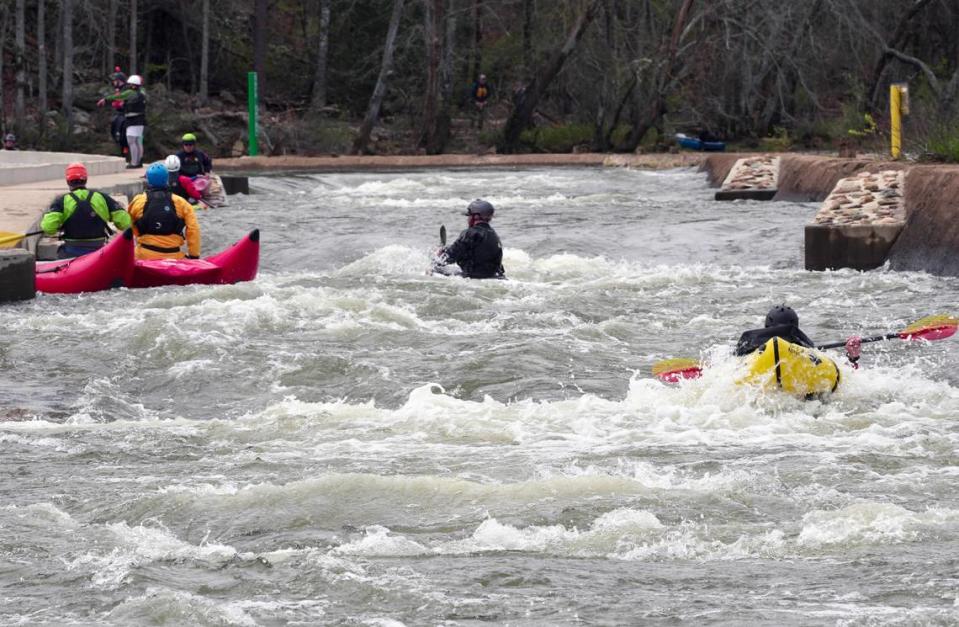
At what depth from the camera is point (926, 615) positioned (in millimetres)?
5816

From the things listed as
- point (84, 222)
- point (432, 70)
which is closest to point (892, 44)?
point (432, 70)

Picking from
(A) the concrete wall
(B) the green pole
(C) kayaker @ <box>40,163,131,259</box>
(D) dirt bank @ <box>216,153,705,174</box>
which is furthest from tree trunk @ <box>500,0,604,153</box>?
(A) the concrete wall

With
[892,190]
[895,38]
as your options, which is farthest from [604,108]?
[892,190]

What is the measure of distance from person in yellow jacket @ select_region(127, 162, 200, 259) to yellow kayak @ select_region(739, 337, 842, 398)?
7.11 m

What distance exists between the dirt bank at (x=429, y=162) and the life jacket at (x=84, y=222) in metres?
15.8

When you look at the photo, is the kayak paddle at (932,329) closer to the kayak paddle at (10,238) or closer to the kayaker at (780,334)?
the kayaker at (780,334)

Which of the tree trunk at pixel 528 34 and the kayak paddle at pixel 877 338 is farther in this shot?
Result: the tree trunk at pixel 528 34

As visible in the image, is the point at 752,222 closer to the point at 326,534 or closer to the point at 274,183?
the point at 274,183

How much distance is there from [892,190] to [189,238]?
694 cm

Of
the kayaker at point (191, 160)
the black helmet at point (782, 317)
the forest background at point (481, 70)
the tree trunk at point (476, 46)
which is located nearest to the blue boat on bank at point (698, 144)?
the forest background at point (481, 70)

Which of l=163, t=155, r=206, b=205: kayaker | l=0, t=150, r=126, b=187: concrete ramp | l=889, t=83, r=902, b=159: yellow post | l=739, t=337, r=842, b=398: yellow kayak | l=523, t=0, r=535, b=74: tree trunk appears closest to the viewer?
l=739, t=337, r=842, b=398: yellow kayak

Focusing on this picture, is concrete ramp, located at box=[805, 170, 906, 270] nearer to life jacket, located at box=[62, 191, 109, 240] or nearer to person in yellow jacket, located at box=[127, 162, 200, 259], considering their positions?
person in yellow jacket, located at box=[127, 162, 200, 259]

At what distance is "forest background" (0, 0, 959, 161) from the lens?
30672 millimetres

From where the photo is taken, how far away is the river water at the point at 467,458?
625cm
